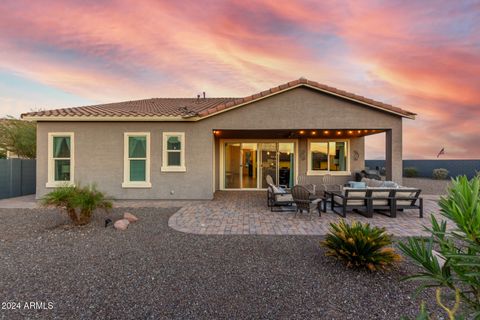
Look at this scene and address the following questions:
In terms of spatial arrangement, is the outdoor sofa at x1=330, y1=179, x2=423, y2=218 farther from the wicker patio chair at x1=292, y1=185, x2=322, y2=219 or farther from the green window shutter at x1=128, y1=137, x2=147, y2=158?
the green window shutter at x1=128, y1=137, x2=147, y2=158

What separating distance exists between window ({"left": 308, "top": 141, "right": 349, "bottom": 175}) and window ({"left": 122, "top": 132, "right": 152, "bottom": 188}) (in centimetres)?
877

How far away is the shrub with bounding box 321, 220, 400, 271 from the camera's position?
3578 millimetres

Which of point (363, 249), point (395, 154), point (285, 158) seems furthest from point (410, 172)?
point (363, 249)

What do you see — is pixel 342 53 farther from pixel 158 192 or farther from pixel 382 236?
pixel 158 192

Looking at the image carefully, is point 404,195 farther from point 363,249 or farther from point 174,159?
point 174,159

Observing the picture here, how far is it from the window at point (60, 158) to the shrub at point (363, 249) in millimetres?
10943

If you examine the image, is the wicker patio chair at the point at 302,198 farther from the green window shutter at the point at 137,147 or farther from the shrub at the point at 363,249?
the green window shutter at the point at 137,147

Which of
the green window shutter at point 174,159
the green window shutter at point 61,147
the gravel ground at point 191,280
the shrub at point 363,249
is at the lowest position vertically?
the gravel ground at point 191,280

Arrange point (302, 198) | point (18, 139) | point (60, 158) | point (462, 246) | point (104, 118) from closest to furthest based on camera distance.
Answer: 1. point (462, 246)
2. point (302, 198)
3. point (104, 118)
4. point (60, 158)
5. point (18, 139)

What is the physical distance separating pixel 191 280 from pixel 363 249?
117 inches

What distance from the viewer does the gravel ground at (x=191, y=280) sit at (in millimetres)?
2660

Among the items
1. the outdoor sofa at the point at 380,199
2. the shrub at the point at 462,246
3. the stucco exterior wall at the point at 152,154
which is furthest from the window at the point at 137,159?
the shrub at the point at 462,246

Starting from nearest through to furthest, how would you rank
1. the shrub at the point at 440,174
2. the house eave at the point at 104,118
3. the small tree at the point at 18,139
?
the house eave at the point at 104,118
the small tree at the point at 18,139
the shrub at the point at 440,174

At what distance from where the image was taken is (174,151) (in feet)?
31.2
